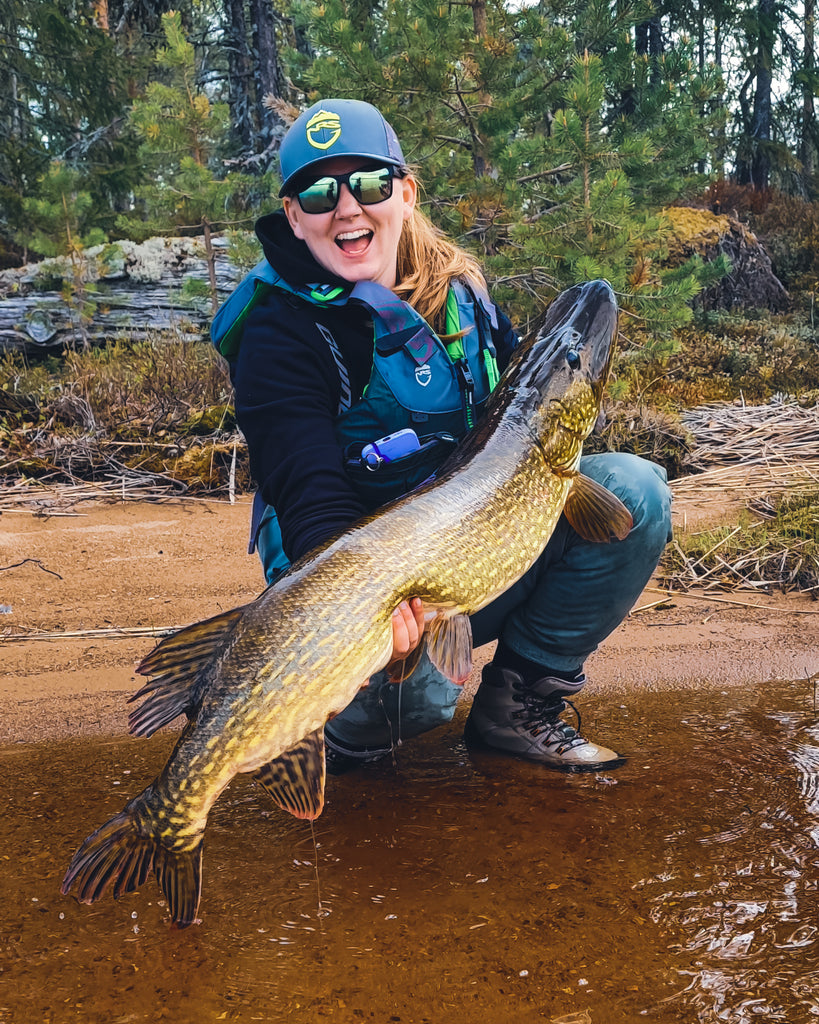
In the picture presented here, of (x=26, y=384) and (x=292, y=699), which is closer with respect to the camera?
(x=292, y=699)

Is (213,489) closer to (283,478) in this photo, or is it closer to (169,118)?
(283,478)

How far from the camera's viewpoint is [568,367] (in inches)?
109

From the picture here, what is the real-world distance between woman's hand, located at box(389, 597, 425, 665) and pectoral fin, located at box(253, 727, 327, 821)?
1.08 ft

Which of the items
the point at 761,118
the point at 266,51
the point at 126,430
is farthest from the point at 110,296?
the point at 761,118

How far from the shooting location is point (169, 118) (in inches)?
369

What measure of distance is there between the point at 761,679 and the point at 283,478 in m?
2.33

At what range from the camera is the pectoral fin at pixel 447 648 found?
2363mm

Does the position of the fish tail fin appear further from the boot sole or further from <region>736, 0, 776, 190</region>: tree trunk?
<region>736, 0, 776, 190</region>: tree trunk

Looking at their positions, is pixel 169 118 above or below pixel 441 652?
above

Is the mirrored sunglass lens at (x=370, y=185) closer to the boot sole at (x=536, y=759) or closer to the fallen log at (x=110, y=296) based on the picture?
the boot sole at (x=536, y=759)

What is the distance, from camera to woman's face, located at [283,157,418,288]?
284 centimetres

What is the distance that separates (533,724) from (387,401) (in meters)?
1.20

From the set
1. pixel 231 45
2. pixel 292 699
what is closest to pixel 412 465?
pixel 292 699

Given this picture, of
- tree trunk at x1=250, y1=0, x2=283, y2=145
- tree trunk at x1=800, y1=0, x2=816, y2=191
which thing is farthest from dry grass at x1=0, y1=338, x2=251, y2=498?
tree trunk at x1=800, y1=0, x2=816, y2=191
